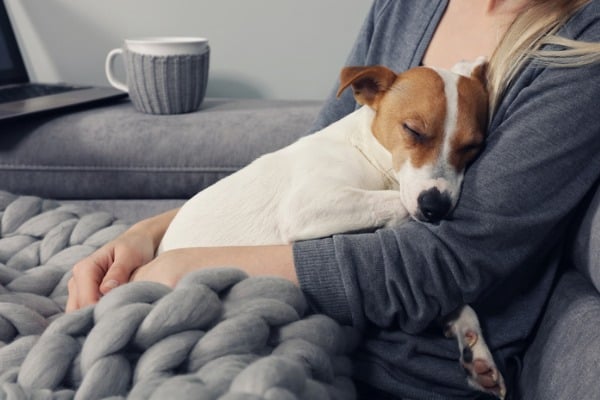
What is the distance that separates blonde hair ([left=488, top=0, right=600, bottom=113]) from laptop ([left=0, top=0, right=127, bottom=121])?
1.16 meters

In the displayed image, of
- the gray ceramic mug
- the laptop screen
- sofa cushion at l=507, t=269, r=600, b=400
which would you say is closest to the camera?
sofa cushion at l=507, t=269, r=600, b=400

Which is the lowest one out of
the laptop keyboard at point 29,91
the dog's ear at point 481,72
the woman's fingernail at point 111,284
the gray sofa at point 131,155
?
the gray sofa at point 131,155

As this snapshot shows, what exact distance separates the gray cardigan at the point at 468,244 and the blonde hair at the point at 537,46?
0.02 meters

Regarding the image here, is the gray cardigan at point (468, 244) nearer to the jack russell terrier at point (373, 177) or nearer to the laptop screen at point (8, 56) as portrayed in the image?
the jack russell terrier at point (373, 177)

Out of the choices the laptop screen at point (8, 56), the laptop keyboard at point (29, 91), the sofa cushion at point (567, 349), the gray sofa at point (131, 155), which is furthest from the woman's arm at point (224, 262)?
the laptop screen at point (8, 56)

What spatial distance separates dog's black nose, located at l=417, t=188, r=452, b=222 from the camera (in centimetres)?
87

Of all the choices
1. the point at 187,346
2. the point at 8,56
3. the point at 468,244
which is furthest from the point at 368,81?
the point at 8,56

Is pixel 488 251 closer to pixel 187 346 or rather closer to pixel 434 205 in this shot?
pixel 434 205

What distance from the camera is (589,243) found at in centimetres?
87

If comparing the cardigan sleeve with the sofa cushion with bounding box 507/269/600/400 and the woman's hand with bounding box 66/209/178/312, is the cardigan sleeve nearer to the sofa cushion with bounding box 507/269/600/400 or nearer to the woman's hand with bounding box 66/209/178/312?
the sofa cushion with bounding box 507/269/600/400

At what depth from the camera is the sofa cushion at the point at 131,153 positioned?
5.21ft

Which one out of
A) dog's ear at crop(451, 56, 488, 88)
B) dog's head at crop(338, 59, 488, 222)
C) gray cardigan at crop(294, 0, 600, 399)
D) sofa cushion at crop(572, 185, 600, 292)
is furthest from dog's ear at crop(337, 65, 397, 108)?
sofa cushion at crop(572, 185, 600, 292)

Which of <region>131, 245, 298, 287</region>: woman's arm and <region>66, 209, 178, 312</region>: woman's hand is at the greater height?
<region>131, 245, 298, 287</region>: woman's arm

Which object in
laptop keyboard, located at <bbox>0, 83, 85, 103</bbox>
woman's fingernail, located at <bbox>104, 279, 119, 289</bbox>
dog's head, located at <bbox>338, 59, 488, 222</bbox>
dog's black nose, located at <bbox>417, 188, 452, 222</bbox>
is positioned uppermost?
dog's head, located at <bbox>338, 59, 488, 222</bbox>
